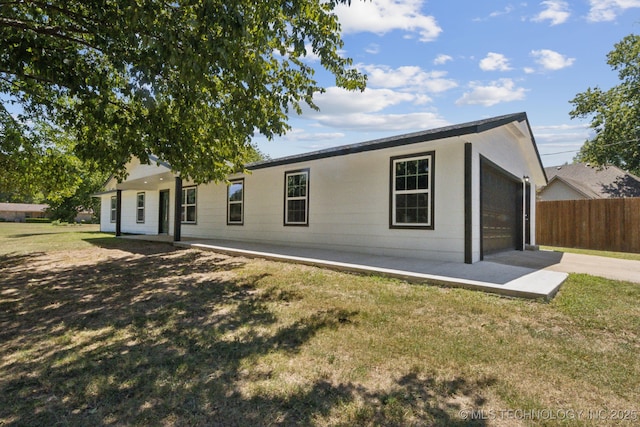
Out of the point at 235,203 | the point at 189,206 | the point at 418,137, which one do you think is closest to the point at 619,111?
the point at 418,137

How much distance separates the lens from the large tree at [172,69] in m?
3.89

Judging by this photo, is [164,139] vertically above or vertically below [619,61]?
below

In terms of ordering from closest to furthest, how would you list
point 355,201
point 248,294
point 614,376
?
point 614,376
point 248,294
point 355,201

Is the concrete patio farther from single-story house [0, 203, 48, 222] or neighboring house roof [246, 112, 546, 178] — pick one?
single-story house [0, 203, 48, 222]

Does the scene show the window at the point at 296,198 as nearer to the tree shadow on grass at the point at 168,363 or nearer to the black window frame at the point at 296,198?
the black window frame at the point at 296,198

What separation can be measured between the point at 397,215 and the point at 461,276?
268 cm

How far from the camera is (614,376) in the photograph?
2.73 m

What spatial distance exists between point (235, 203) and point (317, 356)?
32.8 ft

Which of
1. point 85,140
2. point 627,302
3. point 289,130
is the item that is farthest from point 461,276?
point 85,140

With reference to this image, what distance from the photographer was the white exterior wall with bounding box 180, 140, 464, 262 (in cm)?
729

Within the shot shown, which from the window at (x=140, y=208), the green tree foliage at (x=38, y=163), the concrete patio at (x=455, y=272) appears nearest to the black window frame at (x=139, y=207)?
the window at (x=140, y=208)

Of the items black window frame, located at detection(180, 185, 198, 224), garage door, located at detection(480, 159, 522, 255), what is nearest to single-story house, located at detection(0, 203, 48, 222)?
black window frame, located at detection(180, 185, 198, 224)

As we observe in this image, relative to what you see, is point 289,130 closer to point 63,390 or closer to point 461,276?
point 461,276

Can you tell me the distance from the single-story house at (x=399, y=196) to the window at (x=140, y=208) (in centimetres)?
487
